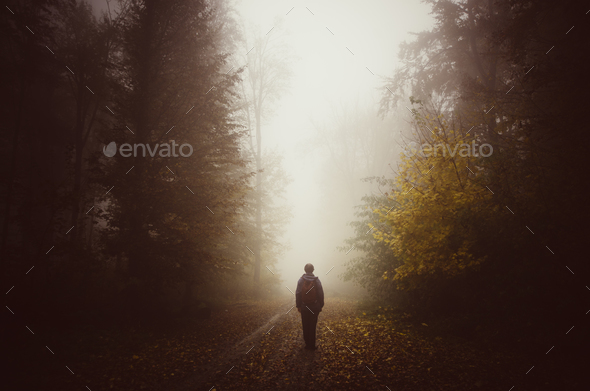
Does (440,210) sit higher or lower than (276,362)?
higher

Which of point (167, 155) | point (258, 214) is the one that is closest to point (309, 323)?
point (167, 155)

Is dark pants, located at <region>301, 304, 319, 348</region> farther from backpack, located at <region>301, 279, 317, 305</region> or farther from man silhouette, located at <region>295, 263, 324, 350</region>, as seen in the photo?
backpack, located at <region>301, 279, 317, 305</region>

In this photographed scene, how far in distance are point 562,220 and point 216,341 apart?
8791 mm

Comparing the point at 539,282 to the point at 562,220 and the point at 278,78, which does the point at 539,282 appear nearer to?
the point at 562,220

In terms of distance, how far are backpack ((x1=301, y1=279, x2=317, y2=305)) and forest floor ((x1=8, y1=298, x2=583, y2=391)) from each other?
1.14 metres

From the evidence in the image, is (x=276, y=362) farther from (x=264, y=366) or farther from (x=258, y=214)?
(x=258, y=214)

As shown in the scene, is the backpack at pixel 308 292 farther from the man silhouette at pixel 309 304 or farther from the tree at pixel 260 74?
the tree at pixel 260 74

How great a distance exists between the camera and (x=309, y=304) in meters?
6.24

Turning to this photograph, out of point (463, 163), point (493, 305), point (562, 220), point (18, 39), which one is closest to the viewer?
point (562, 220)

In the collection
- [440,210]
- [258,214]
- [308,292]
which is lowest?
[308,292]

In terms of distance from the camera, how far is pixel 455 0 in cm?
1146

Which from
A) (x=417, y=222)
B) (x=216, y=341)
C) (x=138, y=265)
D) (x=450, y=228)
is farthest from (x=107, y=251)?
(x=450, y=228)

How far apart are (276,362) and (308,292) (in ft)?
5.53

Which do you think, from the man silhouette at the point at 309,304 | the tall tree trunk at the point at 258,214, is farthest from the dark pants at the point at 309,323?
the tall tree trunk at the point at 258,214
